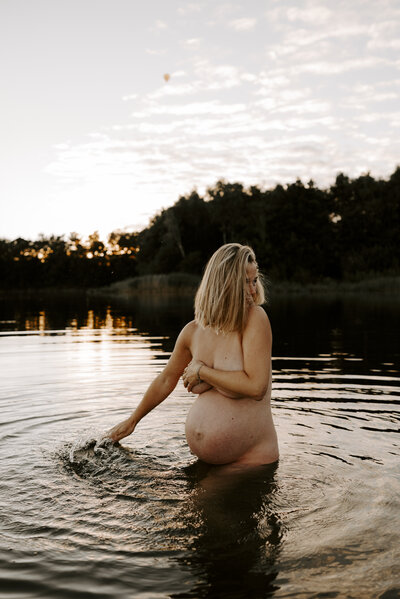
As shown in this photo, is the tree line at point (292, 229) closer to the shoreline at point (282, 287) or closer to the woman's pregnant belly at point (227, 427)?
the shoreline at point (282, 287)

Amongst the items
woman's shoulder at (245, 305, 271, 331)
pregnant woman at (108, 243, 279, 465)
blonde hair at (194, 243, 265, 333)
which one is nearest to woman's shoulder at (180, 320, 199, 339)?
pregnant woman at (108, 243, 279, 465)

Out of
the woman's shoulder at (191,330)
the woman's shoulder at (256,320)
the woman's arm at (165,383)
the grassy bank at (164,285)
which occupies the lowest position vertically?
the woman's arm at (165,383)

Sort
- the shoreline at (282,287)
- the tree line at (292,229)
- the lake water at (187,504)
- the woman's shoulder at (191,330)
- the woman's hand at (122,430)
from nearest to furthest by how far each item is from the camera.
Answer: the lake water at (187,504) → the woman's shoulder at (191,330) → the woman's hand at (122,430) → the shoreline at (282,287) → the tree line at (292,229)

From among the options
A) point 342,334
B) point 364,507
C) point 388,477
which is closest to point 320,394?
point 388,477

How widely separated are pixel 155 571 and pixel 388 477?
2065mm

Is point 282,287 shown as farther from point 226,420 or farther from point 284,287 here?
point 226,420

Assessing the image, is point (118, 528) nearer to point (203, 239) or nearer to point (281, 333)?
point (281, 333)

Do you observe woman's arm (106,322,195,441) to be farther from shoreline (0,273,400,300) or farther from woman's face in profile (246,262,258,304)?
shoreline (0,273,400,300)

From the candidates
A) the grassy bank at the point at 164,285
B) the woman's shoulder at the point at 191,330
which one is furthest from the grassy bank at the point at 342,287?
the woman's shoulder at the point at 191,330

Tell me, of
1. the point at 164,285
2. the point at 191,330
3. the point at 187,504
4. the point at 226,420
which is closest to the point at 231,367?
the point at 226,420

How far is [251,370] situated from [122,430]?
1.41m

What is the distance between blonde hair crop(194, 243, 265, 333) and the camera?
4.01m

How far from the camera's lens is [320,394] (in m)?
7.43

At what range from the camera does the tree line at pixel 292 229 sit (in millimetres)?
49312
